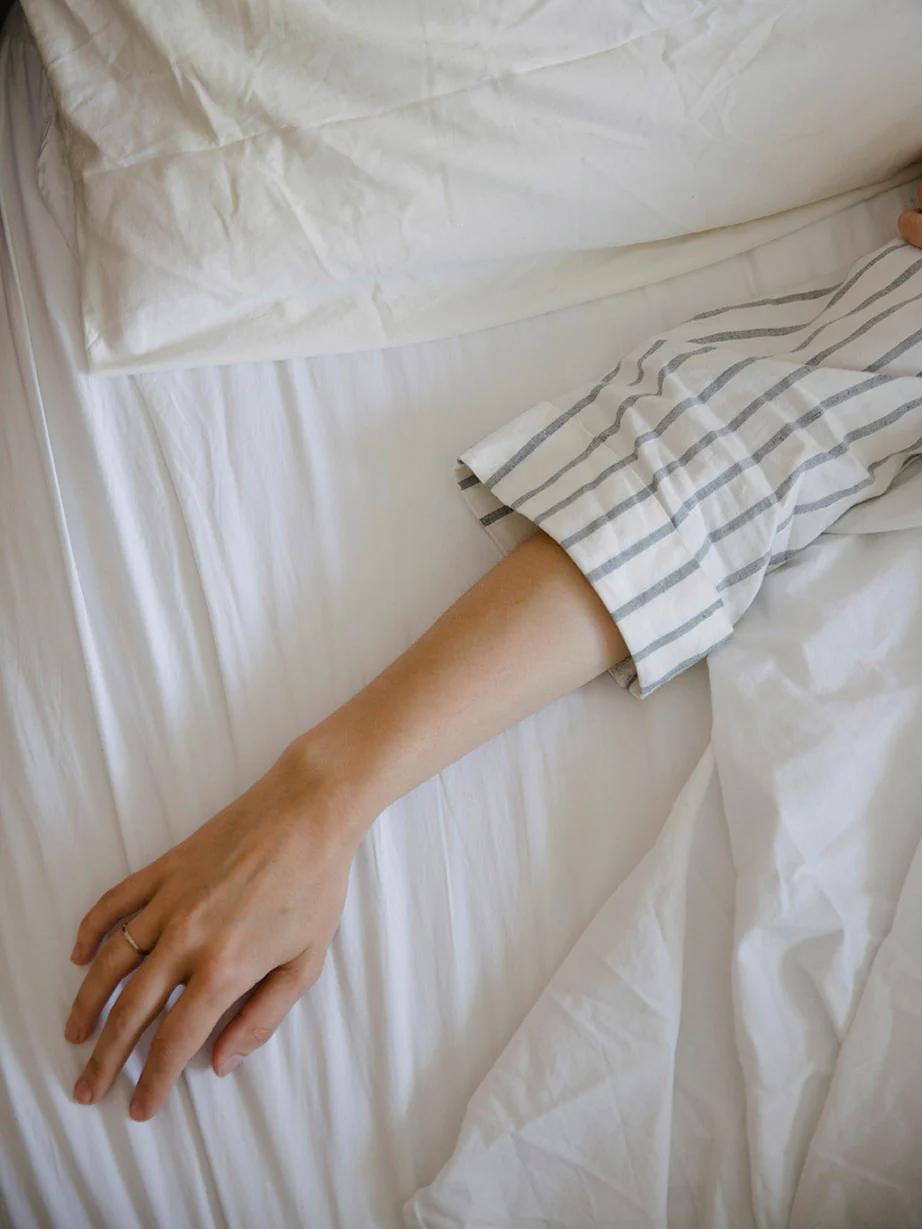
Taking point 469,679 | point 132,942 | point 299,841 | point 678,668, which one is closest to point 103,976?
point 132,942

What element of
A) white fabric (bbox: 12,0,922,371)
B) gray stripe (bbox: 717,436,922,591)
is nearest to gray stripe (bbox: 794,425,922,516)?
gray stripe (bbox: 717,436,922,591)

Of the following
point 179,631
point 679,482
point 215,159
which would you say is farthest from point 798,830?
point 215,159

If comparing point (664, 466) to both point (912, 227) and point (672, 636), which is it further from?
point (912, 227)

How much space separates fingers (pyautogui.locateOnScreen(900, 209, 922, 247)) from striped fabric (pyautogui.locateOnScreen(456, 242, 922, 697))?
0.02m

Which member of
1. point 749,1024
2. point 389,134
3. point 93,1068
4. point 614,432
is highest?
point 389,134

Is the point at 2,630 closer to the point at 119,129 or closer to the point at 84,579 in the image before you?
the point at 84,579

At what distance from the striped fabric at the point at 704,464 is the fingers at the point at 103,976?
1.03 ft

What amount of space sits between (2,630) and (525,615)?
1.05 feet

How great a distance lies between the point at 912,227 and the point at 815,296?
8cm

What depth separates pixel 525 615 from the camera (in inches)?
24.6

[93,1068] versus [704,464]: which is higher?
[704,464]

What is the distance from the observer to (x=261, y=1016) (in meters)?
0.57

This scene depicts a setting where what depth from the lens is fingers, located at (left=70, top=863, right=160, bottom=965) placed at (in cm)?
58

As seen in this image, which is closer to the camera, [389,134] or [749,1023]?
[749,1023]
